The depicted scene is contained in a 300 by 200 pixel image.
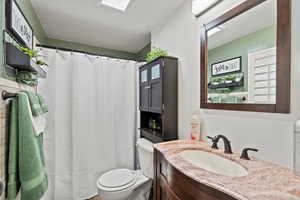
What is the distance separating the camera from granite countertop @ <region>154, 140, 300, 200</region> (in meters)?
0.54

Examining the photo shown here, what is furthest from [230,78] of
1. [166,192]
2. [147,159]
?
[147,159]

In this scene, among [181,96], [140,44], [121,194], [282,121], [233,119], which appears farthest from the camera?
[140,44]

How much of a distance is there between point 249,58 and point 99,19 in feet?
5.88

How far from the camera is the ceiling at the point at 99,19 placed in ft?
5.30

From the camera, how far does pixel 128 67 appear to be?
2.21 meters

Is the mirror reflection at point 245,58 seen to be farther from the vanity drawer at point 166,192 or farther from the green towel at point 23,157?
the green towel at point 23,157

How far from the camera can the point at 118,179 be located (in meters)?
1.58

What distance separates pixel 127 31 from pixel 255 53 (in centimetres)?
180

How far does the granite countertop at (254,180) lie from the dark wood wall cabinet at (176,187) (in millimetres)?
24

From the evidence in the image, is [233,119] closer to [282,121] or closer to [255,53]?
[282,121]

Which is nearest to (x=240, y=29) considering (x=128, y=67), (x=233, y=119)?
(x=233, y=119)

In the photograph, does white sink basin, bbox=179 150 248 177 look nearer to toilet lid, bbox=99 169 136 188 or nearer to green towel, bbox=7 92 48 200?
toilet lid, bbox=99 169 136 188

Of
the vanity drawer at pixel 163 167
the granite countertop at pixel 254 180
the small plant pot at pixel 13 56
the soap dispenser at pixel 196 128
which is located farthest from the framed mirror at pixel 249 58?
the small plant pot at pixel 13 56

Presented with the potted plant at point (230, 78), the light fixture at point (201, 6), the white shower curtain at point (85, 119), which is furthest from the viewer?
the white shower curtain at point (85, 119)
